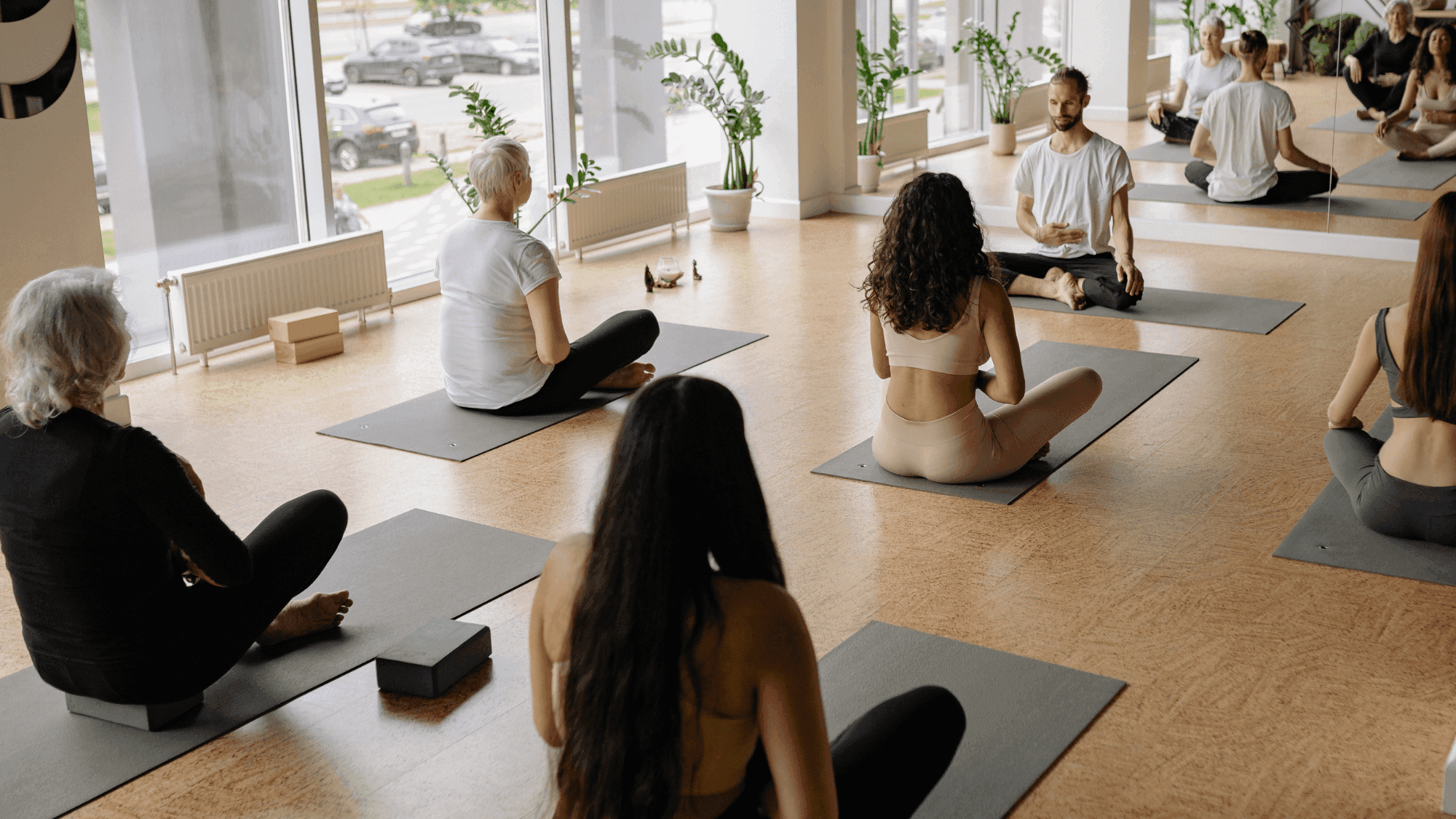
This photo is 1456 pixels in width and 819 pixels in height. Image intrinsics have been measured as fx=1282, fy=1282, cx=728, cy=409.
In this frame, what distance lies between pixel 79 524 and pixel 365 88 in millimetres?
4263

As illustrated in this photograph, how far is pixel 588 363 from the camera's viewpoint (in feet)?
14.9

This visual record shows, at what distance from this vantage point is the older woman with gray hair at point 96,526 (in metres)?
2.19

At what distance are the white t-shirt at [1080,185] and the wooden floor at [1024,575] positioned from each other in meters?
0.44

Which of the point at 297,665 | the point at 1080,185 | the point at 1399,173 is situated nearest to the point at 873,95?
the point at 1080,185

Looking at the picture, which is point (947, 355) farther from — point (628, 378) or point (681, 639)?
point (681, 639)

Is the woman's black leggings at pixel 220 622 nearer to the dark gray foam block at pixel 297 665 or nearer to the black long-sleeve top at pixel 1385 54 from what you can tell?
the dark gray foam block at pixel 297 665

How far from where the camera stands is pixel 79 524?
2.21 m

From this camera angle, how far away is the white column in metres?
6.98

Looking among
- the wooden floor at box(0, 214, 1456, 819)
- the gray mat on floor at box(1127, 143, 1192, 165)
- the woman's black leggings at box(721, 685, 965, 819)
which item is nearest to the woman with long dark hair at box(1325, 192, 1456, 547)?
the wooden floor at box(0, 214, 1456, 819)

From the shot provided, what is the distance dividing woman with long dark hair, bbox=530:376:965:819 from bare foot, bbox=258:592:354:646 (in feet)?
5.03

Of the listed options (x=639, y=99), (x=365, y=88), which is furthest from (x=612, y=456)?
(x=639, y=99)

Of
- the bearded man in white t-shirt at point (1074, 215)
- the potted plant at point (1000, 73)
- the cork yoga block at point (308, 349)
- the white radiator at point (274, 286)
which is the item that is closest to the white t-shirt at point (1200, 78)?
the bearded man in white t-shirt at point (1074, 215)

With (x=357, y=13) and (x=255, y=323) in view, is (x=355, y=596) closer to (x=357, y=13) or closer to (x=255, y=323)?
(x=255, y=323)

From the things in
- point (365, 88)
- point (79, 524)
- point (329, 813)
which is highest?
point (365, 88)
